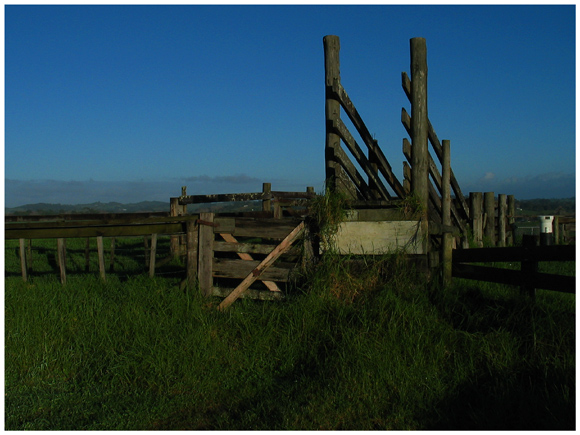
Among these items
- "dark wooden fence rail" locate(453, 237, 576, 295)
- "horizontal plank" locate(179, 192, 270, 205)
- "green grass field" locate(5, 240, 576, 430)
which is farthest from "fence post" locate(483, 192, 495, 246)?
"dark wooden fence rail" locate(453, 237, 576, 295)

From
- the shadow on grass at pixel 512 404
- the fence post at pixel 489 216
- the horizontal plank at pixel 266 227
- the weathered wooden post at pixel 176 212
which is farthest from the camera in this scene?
the fence post at pixel 489 216

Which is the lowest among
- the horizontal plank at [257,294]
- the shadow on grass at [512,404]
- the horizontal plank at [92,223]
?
the shadow on grass at [512,404]

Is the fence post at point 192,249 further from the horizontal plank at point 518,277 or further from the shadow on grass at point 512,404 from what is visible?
the shadow on grass at point 512,404

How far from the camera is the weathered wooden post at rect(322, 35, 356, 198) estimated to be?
783 cm

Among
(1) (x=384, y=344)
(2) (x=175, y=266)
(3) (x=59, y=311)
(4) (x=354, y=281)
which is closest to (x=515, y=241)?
(2) (x=175, y=266)

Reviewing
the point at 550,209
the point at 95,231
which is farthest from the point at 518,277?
the point at 550,209

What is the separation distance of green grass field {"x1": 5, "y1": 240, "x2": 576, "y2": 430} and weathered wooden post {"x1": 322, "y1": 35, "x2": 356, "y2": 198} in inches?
86.0

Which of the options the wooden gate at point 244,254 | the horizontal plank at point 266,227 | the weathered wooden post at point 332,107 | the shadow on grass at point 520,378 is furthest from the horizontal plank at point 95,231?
the shadow on grass at point 520,378

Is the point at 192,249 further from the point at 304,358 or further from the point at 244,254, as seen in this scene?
the point at 304,358

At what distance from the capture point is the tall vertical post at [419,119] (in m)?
6.75

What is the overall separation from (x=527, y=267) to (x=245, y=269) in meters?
3.64

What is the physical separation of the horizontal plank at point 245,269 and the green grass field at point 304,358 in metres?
0.52

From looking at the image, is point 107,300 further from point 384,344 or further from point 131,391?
point 384,344

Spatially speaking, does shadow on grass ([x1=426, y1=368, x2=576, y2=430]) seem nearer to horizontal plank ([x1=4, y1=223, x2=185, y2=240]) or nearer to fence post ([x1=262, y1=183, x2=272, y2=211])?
horizontal plank ([x1=4, y1=223, x2=185, y2=240])
